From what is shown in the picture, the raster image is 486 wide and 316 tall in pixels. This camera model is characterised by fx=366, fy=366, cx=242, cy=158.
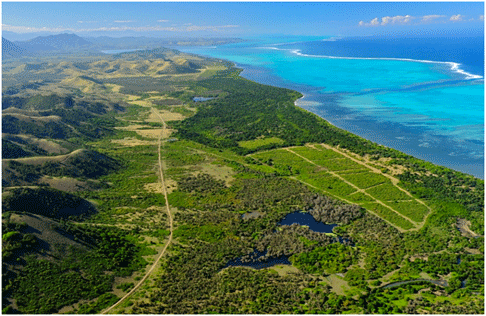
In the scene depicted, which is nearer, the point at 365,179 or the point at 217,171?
the point at 365,179

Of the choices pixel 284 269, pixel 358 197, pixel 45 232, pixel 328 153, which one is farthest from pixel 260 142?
pixel 45 232

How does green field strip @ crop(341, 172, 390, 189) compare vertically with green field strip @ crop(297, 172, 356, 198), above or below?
above

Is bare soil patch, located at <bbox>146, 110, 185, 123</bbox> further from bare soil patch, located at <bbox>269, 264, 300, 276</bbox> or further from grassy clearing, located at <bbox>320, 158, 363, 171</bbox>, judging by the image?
bare soil patch, located at <bbox>269, 264, 300, 276</bbox>

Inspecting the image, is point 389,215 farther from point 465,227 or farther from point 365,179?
point 365,179

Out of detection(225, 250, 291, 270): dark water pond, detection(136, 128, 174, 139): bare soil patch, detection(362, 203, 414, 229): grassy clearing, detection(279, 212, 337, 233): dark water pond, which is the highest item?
detection(136, 128, 174, 139): bare soil patch

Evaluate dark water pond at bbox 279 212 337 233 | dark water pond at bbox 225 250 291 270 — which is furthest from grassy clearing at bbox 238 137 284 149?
dark water pond at bbox 225 250 291 270

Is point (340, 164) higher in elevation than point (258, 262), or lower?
higher
